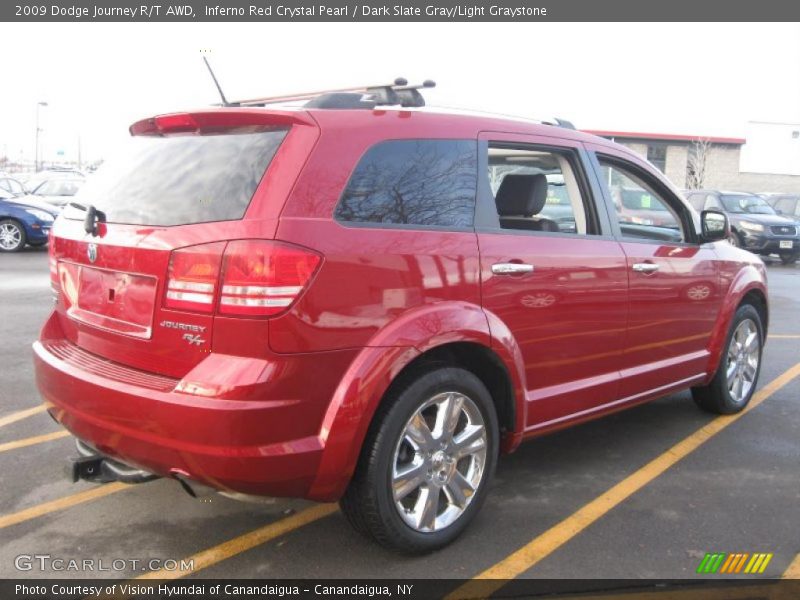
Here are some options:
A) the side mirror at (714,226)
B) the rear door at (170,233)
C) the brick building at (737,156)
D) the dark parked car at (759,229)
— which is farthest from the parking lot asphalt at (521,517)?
the brick building at (737,156)

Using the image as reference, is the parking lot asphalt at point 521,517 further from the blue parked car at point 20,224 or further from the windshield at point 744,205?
the windshield at point 744,205

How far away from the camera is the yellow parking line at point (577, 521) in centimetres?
297

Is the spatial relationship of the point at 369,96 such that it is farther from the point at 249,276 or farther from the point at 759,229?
the point at 759,229

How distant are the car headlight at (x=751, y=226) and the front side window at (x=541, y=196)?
14.9m

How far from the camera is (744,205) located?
729 inches

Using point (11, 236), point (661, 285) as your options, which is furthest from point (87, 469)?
point (11, 236)

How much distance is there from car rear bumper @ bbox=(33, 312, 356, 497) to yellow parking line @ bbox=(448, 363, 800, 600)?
2.76 ft

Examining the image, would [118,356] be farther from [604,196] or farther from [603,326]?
[604,196]

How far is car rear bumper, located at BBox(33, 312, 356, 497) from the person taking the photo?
2566mm

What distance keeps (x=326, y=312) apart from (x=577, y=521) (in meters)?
1.72

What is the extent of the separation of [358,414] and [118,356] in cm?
99

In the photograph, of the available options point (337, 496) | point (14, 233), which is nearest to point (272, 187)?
point (337, 496)

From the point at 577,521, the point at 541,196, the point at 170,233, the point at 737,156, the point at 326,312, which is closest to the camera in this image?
the point at 326,312

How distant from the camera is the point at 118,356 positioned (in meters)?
2.93
